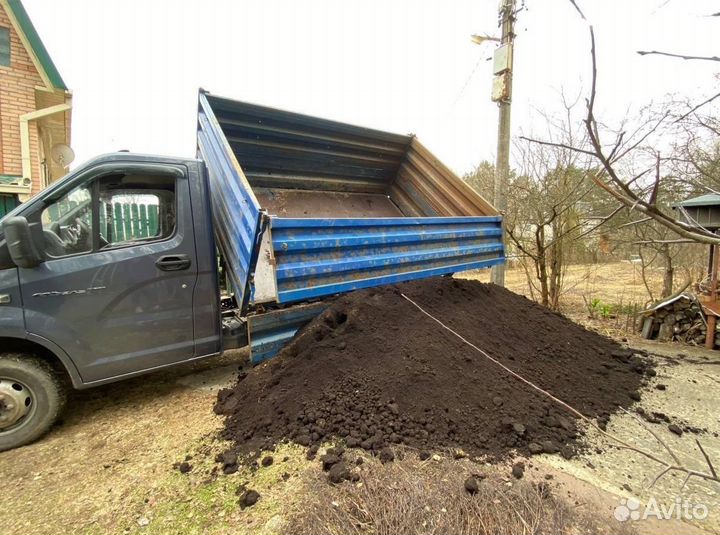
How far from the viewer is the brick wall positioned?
7855 mm

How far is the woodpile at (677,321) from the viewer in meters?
5.48

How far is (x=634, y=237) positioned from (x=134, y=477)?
9.19m

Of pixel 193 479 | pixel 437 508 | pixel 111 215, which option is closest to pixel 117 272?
pixel 111 215

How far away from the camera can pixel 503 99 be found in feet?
22.5

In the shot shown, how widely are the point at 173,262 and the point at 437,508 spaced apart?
8.71 feet

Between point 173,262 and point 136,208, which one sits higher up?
point 136,208

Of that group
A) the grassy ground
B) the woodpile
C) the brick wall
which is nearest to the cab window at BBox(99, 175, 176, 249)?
the grassy ground

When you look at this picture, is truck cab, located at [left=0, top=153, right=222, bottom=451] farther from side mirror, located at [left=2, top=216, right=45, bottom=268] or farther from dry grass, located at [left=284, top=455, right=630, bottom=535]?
dry grass, located at [left=284, top=455, right=630, bottom=535]

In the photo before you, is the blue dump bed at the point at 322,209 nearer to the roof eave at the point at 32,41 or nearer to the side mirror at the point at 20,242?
the side mirror at the point at 20,242

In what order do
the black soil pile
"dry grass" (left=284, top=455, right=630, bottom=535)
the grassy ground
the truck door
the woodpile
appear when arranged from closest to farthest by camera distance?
"dry grass" (left=284, top=455, right=630, bottom=535)
the grassy ground
the black soil pile
the truck door
the woodpile

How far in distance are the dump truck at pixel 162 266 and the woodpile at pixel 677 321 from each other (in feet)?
12.9

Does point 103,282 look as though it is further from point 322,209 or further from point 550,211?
point 550,211

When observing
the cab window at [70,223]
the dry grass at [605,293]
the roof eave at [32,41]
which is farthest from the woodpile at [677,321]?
the roof eave at [32,41]

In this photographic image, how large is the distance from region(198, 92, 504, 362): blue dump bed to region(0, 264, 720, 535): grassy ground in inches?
45.0
